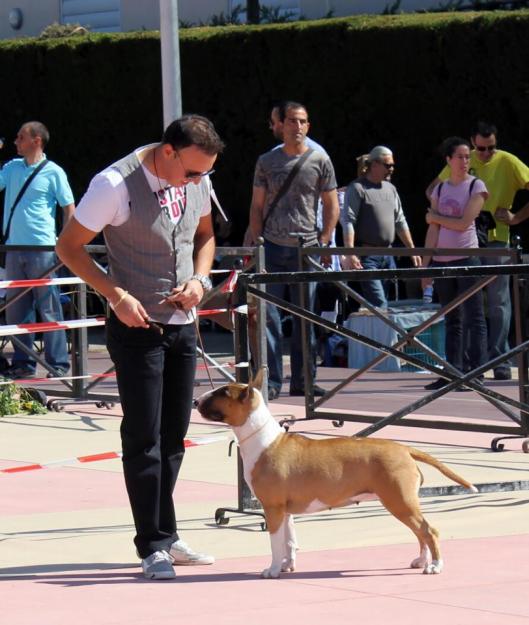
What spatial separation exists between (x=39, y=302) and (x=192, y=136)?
23.2 feet

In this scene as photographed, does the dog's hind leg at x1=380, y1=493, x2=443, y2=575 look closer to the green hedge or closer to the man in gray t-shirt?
the man in gray t-shirt

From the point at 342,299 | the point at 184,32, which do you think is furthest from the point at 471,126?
the point at 184,32

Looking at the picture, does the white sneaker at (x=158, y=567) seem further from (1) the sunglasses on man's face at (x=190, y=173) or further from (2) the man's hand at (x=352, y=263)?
(2) the man's hand at (x=352, y=263)

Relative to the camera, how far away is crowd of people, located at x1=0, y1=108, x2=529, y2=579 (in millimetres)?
6270

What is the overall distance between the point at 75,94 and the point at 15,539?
13.0 m

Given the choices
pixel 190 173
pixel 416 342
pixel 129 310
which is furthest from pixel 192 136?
pixel 416 342

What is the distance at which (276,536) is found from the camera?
6.25 meters

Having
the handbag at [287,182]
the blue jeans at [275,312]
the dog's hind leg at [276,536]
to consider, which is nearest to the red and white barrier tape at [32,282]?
the blue jeans at [275,312]

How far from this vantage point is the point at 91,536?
286 inches

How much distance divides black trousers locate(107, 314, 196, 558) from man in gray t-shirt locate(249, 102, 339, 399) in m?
5.22

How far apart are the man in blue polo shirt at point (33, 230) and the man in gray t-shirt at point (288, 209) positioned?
6.94 ft

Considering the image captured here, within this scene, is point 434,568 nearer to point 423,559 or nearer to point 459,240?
point 423,559

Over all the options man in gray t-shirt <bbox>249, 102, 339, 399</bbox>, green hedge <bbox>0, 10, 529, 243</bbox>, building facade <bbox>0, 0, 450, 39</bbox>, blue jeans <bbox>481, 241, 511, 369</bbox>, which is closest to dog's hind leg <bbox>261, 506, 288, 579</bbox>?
man in gray t-shirt <bbox>249, 102, 339, 399</bbox>

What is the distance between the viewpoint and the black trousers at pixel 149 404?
632 cm
